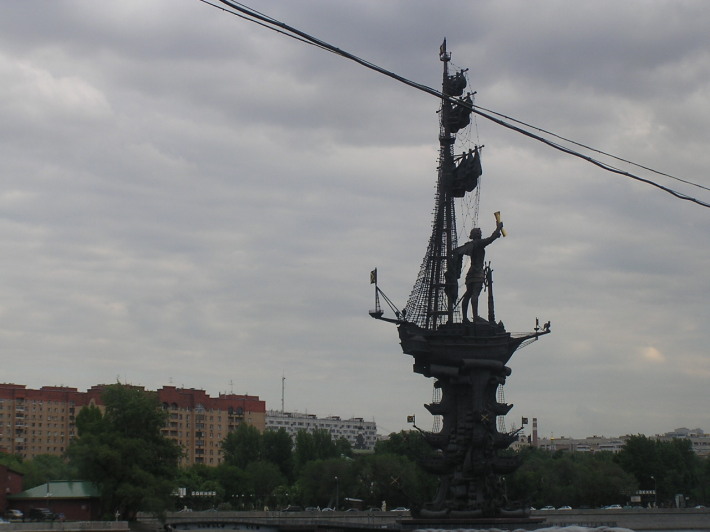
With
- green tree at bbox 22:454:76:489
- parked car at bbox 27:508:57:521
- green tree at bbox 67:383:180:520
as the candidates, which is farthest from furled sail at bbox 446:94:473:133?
green tree at bbox 22:454:76:489

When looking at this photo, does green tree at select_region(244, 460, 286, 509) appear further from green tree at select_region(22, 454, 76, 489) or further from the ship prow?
the ship prow

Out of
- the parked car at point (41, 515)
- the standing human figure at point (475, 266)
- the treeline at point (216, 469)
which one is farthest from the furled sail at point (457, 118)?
the parked car at point (41, 515)

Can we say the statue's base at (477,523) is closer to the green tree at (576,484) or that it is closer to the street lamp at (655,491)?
the green tree at (576,484)

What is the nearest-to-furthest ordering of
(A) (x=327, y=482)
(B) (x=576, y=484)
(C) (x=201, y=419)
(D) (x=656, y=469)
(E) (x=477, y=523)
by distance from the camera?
1. (E) (x=477, y=523)
2. (A) (x=327, y=482)
3. (B) (x=576, y=484)
4. (D) (x=656, y=469)
5. (C) (x=201, y=419)

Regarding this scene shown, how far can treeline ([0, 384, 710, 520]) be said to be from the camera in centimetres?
7488

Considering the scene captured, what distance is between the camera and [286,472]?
447ft

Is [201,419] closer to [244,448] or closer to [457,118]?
[244,448]

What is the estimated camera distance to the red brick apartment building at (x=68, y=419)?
164000 millimetres

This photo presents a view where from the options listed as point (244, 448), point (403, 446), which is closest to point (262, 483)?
point (244, 448)

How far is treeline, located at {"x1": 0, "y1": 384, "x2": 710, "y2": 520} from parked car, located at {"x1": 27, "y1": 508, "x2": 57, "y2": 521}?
3.96 m

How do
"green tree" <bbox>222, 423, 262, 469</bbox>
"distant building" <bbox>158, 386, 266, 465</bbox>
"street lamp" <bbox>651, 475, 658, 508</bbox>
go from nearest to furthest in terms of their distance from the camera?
1. "street lamp" <bbox>651, 475, 658, 508</bbox>
2. "green tree" <bbox>222, 423, 262, 469</bbox>
3. "distant building" <bbox>158, 386, 266, 465</bbox>

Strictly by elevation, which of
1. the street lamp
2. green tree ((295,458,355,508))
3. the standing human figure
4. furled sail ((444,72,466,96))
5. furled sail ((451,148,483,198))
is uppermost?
furled sail ((444,72,466,96))

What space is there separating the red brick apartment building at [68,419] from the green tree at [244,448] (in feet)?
71.5

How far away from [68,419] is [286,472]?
5106cm
